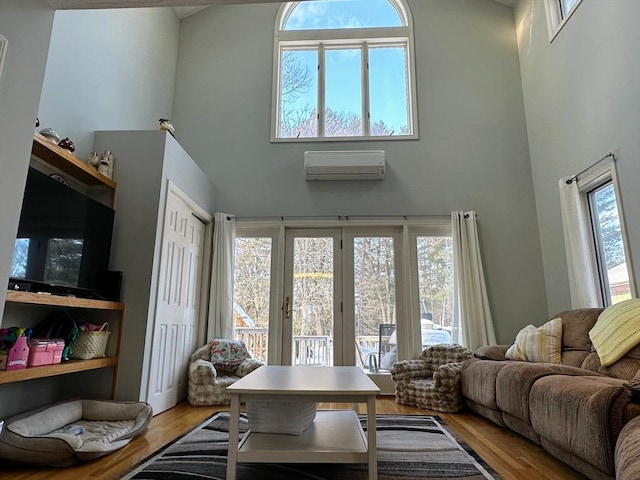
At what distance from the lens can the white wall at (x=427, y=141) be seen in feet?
15.3

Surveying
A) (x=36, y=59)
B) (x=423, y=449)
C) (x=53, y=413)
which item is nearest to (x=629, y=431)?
(x=423, y=449)

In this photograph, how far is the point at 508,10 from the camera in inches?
209

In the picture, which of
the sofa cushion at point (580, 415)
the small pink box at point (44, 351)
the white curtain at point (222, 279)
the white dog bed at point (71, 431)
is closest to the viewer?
the sofa cushion at point (580, 415)

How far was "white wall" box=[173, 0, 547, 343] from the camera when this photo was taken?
468 centimetres

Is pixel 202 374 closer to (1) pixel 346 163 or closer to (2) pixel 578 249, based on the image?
(1) pixel 346 163

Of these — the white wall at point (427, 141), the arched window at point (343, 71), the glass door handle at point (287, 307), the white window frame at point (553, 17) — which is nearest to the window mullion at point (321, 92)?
the arched window at point (343, 71)

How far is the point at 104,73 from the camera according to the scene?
11.9ft

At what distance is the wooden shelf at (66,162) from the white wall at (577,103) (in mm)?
4220

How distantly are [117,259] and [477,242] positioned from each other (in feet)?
12.3

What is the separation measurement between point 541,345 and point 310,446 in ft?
7.77

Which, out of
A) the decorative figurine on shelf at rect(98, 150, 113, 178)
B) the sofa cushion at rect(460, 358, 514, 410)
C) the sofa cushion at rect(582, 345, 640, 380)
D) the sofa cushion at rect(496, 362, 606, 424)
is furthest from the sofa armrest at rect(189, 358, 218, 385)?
the sofa cushion at rect(582, 345, 640, 380)

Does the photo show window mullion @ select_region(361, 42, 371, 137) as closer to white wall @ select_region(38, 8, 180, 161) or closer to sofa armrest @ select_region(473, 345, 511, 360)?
white wall @ select_region(38, 8, 180, 161)

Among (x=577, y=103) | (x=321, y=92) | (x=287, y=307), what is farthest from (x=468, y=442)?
(x=321, y=92)

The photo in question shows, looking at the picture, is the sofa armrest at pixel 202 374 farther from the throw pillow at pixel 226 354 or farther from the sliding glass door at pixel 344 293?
the sliding glass door at pixel 344 293
